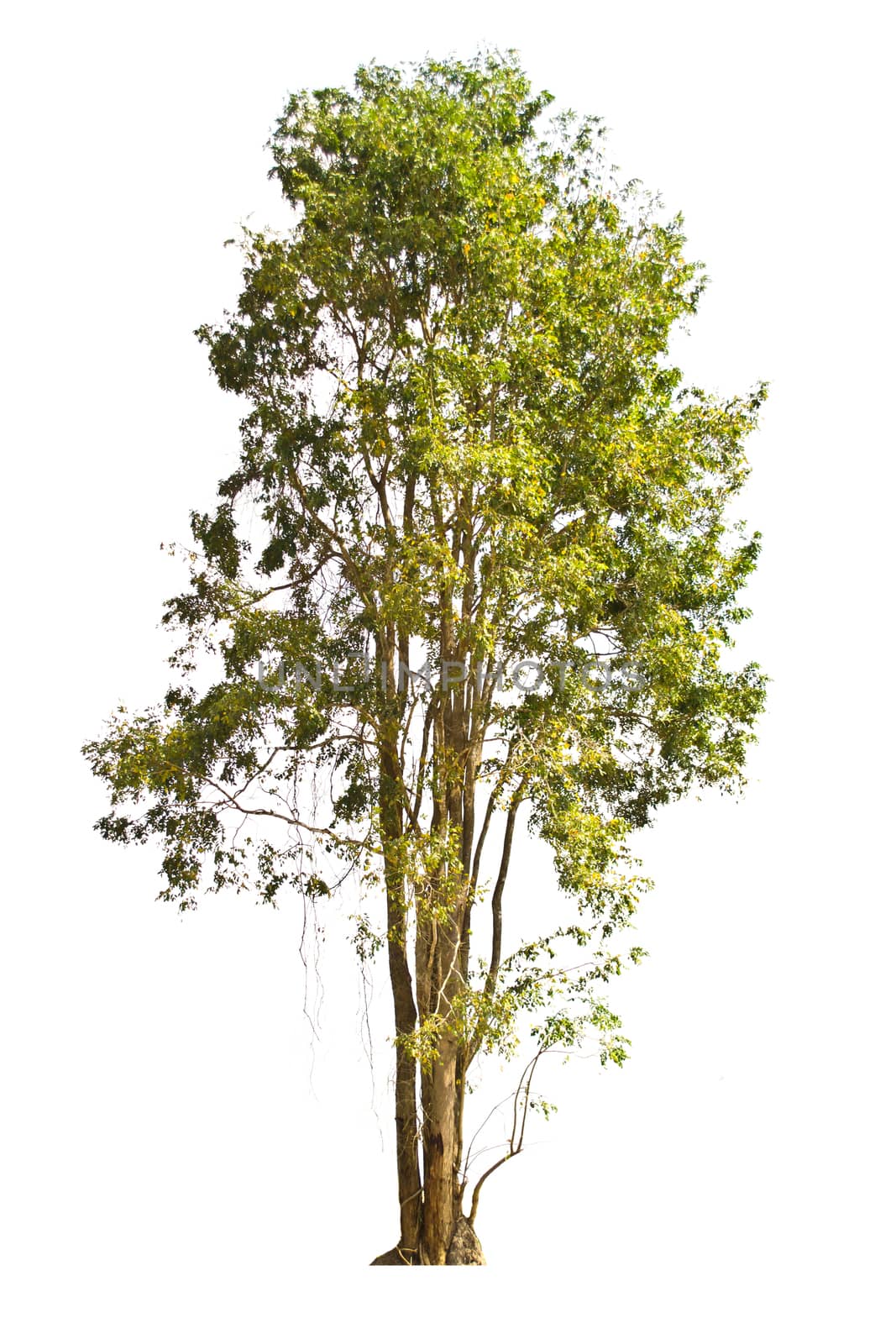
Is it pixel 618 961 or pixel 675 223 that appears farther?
pixel 675 223

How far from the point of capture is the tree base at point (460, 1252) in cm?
806

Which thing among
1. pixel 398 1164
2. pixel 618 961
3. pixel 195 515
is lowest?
pixel 398 1164

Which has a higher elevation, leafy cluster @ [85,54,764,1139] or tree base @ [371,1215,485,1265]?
leafy cluster @ [85,54,764,1139]

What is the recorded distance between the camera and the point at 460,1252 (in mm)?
8078

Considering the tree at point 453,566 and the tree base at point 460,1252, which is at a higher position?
the tree at point 453,566

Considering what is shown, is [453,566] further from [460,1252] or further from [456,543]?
[460,1252]

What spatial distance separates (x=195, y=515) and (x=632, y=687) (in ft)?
11.7

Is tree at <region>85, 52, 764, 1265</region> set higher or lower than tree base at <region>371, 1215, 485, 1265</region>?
higher

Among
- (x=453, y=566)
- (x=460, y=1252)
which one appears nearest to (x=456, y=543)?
(x=453, y=566)

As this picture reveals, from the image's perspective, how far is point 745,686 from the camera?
29.5 ft

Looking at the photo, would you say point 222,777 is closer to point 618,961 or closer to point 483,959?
point 483,959

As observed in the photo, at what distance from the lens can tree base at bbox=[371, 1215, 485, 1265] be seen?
8.06 m

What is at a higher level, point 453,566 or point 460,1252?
point 453,566

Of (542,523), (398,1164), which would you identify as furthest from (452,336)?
(398,1164)
